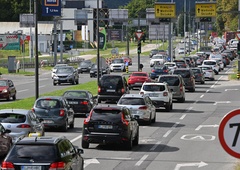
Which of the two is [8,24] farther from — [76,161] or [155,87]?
[76,161]

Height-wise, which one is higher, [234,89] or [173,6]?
[173,6]

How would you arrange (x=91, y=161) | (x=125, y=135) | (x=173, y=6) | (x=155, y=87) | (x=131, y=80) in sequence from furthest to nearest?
(x=173, y=6) → (x=131, y=80) → (x=155, y=87) → (x=125, y=135) → (x=91, y=161)

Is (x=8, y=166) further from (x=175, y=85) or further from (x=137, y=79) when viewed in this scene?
(x=137, y=79)

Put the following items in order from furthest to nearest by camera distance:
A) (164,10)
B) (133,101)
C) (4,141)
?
(164,10) → (133,101) → (4,141)

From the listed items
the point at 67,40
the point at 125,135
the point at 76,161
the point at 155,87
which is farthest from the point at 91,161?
the point at 67,40

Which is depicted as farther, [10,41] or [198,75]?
[10,41]

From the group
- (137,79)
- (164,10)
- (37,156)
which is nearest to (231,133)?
(37,156)

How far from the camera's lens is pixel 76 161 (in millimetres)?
17297

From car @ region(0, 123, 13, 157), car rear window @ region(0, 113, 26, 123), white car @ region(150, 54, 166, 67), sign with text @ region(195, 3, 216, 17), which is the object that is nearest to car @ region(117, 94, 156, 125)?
car rear window @ region(0, 113, 26, 123)

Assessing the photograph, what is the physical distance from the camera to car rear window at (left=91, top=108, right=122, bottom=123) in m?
25.7

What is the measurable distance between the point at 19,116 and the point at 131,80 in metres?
36.8

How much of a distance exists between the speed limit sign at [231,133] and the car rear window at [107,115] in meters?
15.2

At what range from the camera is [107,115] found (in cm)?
2584

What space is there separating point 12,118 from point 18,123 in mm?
387
